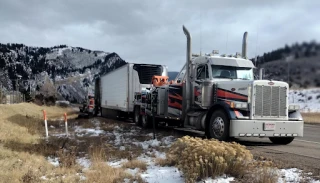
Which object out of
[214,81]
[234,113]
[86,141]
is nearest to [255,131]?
[234,113]

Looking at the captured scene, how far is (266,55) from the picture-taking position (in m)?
3.98

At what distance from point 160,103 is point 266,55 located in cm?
1055

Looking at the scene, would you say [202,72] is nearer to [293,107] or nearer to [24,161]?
[293,107]

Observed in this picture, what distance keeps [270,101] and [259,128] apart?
35.8 inches

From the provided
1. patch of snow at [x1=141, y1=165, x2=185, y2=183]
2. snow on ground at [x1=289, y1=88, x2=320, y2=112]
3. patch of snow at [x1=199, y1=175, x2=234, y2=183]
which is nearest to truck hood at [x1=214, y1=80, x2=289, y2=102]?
snow on ground at [x1=289, y1=88, x2=320, y2=112]

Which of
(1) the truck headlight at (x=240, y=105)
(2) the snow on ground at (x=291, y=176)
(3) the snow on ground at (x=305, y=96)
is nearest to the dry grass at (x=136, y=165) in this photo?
(2) the snow on ground at (x=291, y=176)

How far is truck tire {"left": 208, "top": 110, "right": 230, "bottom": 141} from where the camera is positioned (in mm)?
10164

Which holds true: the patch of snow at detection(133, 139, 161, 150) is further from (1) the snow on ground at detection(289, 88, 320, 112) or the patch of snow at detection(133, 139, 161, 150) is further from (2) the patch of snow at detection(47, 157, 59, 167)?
(1) the snow on ground at detection(289, 88, 320, 112)

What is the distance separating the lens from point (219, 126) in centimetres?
1048

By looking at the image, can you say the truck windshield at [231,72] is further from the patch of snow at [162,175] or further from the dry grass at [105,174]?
the dry grass at [105,174]

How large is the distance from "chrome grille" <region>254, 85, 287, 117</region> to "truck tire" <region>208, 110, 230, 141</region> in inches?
36.3

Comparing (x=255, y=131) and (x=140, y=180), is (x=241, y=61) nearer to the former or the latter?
(x=255, y=131)

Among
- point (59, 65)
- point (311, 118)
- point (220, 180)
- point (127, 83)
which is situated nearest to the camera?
point (220, 180)

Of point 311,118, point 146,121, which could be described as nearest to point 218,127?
point 146,121
